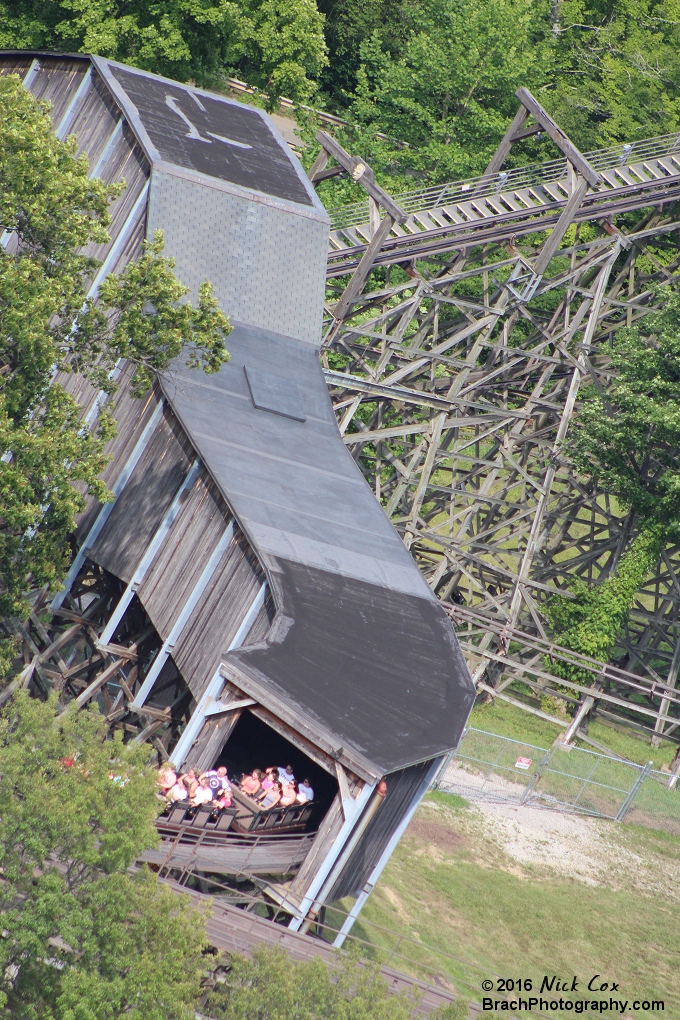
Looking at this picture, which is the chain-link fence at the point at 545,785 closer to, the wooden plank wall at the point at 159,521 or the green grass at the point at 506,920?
the green grass at the point at 506,920

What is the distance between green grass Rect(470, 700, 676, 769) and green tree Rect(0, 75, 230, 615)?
13192mm

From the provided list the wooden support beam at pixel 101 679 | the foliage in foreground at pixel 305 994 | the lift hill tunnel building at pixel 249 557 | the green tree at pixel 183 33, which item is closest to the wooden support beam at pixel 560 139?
the lift hill tunnel building at pixel 249 557

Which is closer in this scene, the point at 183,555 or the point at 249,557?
the point at 249,557

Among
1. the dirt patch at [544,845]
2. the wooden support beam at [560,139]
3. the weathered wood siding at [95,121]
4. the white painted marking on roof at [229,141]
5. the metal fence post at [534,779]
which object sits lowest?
the dirt patch at [544,845]

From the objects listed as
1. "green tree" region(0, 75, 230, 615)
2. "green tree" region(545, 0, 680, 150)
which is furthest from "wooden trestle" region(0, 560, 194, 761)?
"green tree" region(545, 0, 680, 150)

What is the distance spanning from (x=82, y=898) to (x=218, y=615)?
6332 millimetres

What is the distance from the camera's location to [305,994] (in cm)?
1330

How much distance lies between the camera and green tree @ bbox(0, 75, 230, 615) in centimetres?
1855

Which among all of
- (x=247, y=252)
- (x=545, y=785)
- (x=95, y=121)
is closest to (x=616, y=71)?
(x=95, y=121)

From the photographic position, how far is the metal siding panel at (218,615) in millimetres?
18719

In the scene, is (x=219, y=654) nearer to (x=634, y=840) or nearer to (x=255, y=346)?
(x=255, y=346)

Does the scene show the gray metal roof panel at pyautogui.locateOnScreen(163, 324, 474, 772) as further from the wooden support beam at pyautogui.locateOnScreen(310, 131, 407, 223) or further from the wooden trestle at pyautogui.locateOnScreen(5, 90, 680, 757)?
the wooden support beam at pyautogui.locateOnScreen(310, 131, 407, 223)

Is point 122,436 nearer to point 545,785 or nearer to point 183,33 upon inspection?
point 545,785

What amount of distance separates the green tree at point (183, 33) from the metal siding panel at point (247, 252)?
58.0 feet
